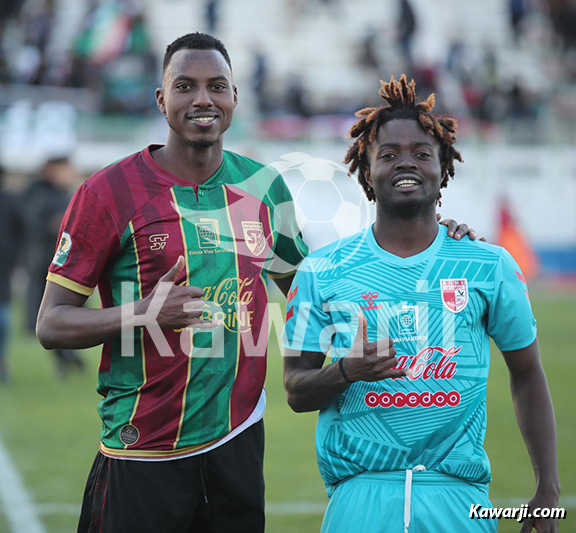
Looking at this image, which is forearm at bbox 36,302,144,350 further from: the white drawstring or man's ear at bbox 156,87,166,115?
the white drawstring

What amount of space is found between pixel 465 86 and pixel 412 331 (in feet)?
72.8

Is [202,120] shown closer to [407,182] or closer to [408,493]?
[407,182]

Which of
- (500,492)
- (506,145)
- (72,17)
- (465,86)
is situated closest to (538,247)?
(506,145)

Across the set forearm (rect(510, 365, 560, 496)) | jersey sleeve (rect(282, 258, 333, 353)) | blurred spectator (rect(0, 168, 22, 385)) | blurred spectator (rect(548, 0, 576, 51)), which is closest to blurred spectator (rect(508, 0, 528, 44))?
blurred spectator (rect(548, 0, 576, 51))

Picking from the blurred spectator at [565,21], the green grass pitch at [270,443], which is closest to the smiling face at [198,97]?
the green grass pitch at [270,443]

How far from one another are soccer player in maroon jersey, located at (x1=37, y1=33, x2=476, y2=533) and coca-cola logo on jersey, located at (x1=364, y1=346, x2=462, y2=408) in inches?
20.8

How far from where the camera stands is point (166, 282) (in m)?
2.73

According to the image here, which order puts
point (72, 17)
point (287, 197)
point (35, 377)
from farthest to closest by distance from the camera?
point (72, 17) → point (35, 377) → point (287, 197)

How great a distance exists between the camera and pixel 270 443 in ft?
22.9

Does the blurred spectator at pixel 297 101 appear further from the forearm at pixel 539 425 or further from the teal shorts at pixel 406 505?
the teal shorts at pixel 406 505

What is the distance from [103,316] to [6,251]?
276 inches

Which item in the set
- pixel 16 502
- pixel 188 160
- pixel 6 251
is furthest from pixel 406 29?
pixel 188 160

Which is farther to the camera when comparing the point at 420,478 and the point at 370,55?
the point at 370,55

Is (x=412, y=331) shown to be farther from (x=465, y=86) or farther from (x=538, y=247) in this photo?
(x=465, y=86)
